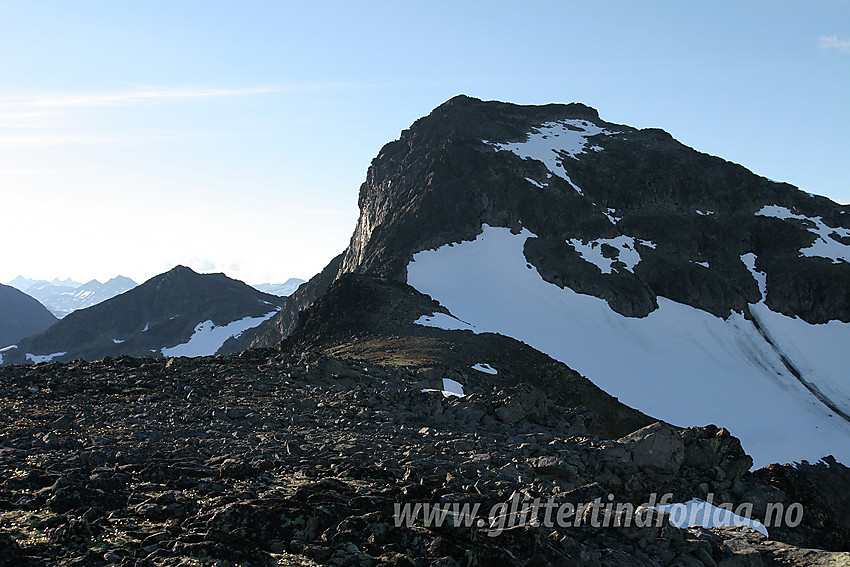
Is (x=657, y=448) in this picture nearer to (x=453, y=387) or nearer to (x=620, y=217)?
(x=453, y=387)

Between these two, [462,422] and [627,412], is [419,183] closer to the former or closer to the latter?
[627,412]

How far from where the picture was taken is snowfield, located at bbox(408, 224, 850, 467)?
56.2m

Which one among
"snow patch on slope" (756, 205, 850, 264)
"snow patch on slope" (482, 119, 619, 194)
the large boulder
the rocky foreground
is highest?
"snow patch on slope" (482, 119, 619, 194)

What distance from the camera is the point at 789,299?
3071 inches

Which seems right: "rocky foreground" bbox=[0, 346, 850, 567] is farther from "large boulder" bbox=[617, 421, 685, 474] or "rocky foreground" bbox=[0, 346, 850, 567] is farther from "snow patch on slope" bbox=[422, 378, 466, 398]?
"snow patch on slope" bbox=[422, 378, 466, 398]

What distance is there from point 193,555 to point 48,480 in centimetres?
438

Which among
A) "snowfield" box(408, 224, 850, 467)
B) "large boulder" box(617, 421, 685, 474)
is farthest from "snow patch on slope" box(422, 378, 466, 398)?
"snowfield" box(408, 224, 850, 467)

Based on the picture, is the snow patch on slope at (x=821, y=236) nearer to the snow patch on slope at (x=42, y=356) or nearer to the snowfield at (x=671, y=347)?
the snowfield at (x=671, y=347)

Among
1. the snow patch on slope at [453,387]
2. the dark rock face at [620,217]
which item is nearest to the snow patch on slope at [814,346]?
the dark rock face at [620,217]

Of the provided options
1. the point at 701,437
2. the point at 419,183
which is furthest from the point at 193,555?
the point at 419,183

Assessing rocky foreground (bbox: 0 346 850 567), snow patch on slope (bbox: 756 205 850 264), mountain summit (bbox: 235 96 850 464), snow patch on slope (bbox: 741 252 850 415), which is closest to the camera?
rocky foreground (bbox: 0 346 850 567)

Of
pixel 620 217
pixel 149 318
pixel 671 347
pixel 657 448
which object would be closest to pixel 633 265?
pixel 620 217

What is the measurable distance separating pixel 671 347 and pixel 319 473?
202 ft

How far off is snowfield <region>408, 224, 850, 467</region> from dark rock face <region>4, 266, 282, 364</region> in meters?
80.8
